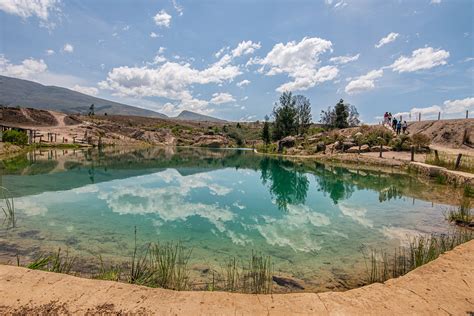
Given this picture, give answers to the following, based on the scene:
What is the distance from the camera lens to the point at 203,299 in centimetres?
434

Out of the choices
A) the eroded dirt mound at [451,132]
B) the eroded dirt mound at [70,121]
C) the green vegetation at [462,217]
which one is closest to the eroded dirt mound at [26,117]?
the eroded dirt mound at [70,121]

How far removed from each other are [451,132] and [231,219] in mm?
39784

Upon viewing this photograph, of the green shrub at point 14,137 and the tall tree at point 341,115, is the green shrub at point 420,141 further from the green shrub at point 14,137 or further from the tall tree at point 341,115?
the green shrub at point 14,137

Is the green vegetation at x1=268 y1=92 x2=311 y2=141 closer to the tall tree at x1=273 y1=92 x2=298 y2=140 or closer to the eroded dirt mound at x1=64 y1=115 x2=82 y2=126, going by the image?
the tall tree at x1=273 y1=92 x2=298 y2=140

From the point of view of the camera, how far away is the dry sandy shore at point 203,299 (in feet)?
13.1

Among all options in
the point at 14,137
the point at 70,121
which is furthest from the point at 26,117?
the point at 14,137

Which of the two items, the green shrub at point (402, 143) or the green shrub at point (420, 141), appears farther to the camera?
the green shrub at point (402, 143)

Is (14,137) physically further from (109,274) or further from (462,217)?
(462,217)

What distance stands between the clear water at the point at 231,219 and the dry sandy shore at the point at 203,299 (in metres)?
2.20

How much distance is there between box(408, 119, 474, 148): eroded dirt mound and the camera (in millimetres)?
35219

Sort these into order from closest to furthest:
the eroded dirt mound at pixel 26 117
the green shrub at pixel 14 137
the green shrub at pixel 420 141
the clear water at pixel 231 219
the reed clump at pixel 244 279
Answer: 1. the reed clump at pixel 244 279
2. the clear water at pixel 231 219
3. the green shrub at pixel 420 141
4. the green shrub at pixel 14 137
5. the eroded dirt mound at pixel 26 117

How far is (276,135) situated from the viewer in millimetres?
65000

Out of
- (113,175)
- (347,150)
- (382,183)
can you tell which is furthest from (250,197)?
(347,150)

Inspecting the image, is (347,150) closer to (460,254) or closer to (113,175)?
(113,175)
